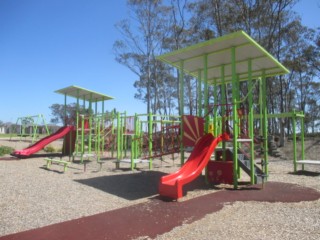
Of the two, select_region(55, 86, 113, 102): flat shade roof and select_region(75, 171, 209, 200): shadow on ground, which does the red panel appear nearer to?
select_region(75, 171, 209, 200): shadow on ground

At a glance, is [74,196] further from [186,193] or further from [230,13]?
[230,13]

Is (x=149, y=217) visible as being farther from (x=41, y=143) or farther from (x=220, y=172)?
(x=41, y=143)

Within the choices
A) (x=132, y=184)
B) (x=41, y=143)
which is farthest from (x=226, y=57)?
(x=41, y=143)

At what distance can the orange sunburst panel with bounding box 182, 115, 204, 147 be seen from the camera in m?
8.59

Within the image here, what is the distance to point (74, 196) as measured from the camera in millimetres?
6996

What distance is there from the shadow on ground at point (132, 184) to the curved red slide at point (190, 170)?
2.14ft

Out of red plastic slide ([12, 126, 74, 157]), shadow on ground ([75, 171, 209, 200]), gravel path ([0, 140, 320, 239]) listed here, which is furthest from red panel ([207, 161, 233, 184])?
red plastic slide ([12, 126, 74, 157])

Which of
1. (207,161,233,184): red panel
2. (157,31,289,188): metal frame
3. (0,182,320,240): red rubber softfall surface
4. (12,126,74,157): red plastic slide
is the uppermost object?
(157,31,289,188): metal frame

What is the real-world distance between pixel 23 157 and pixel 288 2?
69.6ft

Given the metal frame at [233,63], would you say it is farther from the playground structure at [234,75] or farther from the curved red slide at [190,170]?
the curved red slide at [190,170]

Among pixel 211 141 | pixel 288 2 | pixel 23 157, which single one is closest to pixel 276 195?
pixel 211 141

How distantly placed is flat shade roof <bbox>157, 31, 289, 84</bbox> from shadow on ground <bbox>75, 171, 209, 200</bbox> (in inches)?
142

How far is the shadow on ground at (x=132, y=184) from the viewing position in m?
7.64

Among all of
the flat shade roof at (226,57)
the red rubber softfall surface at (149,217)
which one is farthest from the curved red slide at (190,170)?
the flat shade roof at (226,57)
